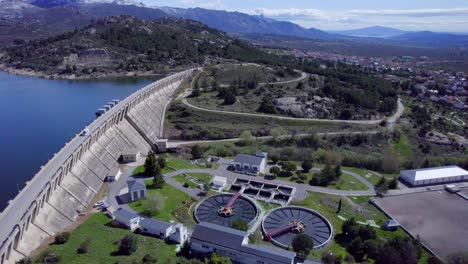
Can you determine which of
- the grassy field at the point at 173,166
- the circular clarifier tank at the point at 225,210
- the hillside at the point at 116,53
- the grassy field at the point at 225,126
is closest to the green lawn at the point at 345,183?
the circular clarifier tank at the point at 225,210

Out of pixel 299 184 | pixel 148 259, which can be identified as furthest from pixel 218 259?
pixel 299 184

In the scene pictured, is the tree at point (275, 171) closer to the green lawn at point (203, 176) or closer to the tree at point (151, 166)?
the green lawn at point (203, 176)

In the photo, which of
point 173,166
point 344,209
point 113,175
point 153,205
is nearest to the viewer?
point 153,205

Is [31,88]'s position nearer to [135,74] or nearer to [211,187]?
[135,74]

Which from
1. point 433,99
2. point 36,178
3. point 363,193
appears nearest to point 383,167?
point 363,193

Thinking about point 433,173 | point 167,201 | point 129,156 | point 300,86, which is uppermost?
point 300,86

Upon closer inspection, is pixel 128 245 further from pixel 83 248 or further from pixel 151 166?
pixel 151 166
